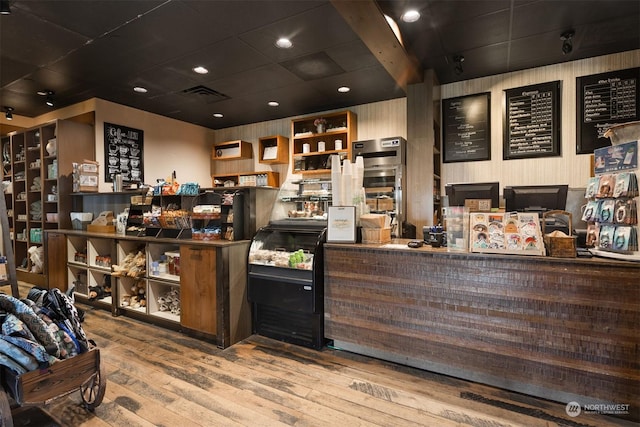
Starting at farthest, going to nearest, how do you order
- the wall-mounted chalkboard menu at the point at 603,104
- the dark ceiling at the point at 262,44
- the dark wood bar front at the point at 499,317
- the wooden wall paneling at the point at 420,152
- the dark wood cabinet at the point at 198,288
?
the wooden wall paneling at the point at 420,152
the wall-mounted chalkboard menu at the point at 603,104
the dark wood cabinet at the point at 198,288
the dark ceiling at the point at 262,44
the dark wood bar front at the point at 499,317

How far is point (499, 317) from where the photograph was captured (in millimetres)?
2119

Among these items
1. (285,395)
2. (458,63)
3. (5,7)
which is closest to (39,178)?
(5,7)

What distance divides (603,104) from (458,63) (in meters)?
1.60

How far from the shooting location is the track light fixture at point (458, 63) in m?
3.65

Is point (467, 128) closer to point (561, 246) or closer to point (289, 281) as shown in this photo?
point (561, 246)

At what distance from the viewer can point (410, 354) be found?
2.44m

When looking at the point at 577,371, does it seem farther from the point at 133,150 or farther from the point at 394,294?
the point at 133,150

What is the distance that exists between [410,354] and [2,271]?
3.00m

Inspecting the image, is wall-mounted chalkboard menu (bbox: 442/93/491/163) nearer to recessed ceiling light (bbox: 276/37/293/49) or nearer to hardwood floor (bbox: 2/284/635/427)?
recessed ceiling light (bbox: 276/37/293/49)

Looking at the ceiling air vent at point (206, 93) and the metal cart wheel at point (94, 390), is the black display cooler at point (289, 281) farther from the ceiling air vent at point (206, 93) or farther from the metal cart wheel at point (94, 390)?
the ceiling air vent at point (206, 93)

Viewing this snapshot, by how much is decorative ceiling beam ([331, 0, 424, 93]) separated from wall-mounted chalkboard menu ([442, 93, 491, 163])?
69 cm

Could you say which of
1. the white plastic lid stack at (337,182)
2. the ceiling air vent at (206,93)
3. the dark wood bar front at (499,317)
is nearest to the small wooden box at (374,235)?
the dark wood bar front at (499,317)

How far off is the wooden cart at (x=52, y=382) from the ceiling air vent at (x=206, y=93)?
11.3 ft

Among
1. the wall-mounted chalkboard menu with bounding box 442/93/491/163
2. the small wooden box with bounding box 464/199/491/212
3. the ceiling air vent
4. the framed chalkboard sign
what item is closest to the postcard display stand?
the small wooden box with bounding box 464/199/491/212
